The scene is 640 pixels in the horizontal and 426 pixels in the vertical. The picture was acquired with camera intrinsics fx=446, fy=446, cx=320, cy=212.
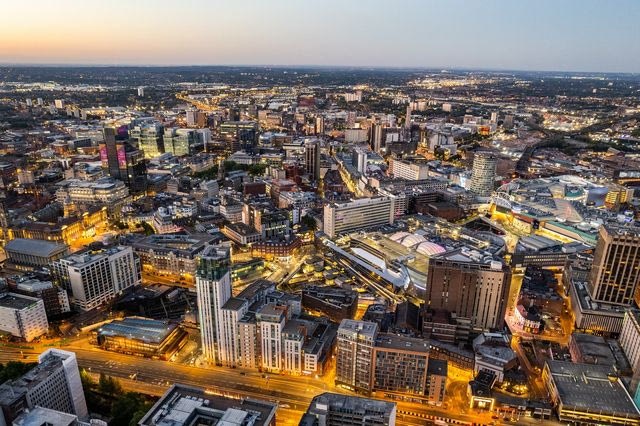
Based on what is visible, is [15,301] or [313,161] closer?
[15,301]

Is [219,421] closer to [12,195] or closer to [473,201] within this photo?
[473,201]

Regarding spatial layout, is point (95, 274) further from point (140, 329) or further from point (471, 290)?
point (471, 290)

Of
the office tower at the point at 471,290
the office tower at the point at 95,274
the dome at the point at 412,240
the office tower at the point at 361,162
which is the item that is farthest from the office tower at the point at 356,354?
the office tower at the point at 361,162

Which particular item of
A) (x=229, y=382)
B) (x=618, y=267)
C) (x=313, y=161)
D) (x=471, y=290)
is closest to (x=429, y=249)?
(x=471, y=290)

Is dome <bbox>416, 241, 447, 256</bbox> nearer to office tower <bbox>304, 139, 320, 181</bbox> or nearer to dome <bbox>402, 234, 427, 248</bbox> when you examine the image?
dome <bbox>402, 234, 427, 248</bbox>

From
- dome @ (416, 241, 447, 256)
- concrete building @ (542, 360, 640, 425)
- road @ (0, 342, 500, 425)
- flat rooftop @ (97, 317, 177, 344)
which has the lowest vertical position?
road @ (0, 342, 500, 425)

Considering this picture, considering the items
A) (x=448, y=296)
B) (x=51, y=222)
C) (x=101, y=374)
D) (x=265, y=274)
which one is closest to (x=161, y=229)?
(x=51, y=222)

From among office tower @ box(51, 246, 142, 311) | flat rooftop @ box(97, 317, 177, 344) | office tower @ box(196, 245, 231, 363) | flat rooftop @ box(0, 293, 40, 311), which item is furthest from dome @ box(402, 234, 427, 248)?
flat rooftop @ box(0, 293, 40, 311)
